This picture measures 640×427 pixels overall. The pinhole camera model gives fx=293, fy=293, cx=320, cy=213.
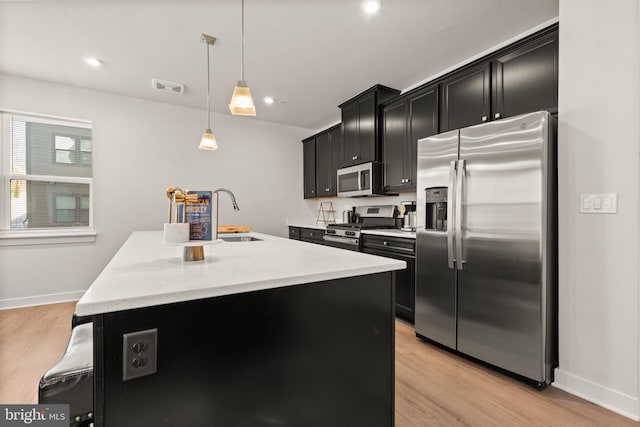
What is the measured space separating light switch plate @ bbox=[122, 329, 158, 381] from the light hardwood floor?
136 cm

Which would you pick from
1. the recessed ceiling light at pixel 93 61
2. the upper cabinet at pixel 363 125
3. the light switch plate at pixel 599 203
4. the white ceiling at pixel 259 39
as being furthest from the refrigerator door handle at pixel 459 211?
the recessed ceiling light at pixel 93 61

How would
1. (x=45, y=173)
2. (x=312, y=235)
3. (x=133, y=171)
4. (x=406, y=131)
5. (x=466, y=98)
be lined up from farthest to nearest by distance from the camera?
(x=312, y=235) → (x=133, y=171) → (x=45, y=173) → (x=406, y=131) → (x=466, y=98)

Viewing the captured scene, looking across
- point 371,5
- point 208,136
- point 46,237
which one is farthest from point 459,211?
point 46,237

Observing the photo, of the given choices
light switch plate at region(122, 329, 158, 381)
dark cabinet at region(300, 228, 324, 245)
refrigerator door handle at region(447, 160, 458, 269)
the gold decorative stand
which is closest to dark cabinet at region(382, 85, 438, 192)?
refrigerator door handle at region(447, 160, 458, 269)

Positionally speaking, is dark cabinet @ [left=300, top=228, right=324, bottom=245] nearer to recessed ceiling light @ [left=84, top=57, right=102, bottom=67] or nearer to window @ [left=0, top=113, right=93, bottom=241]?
window @ [left=0, top=113, right=93, bottom=241]

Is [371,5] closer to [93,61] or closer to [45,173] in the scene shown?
[93,61]

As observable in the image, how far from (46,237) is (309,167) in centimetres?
370

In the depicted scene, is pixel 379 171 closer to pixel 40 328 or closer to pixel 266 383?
pixel 266 383

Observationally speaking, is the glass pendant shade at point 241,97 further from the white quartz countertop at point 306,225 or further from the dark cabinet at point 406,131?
the white quartz countertop at point 306,225

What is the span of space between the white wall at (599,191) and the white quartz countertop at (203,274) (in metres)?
1.39

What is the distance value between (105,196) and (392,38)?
3874 mm

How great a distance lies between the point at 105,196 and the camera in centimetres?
381

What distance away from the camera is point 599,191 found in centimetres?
173

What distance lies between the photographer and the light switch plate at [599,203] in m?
1.67
